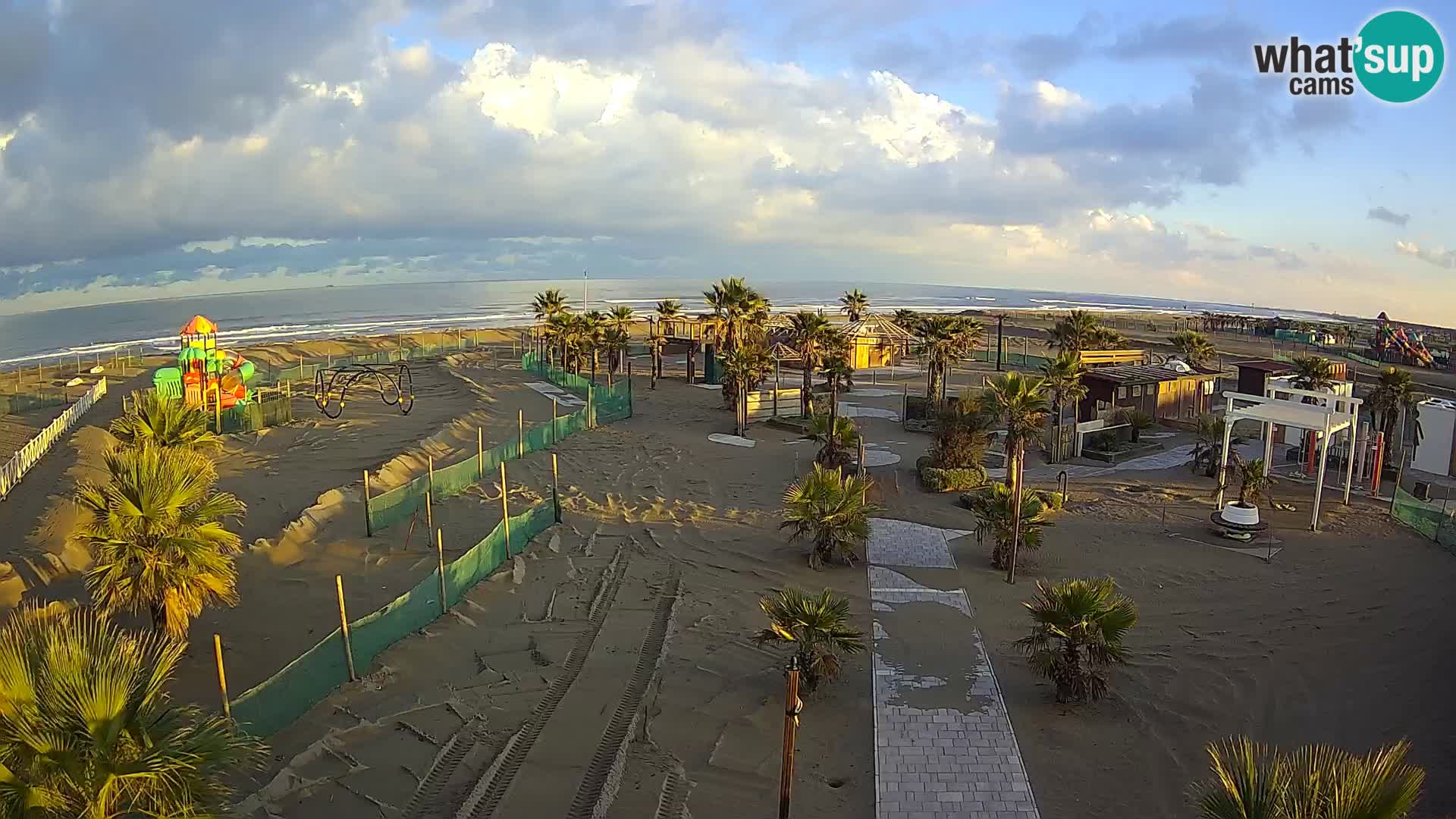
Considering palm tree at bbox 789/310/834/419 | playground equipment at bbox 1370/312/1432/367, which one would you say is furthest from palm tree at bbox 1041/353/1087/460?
playground equipment at bbox 1370/312/1432/367

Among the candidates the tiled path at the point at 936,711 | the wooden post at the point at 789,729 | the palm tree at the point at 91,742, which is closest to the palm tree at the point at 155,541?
the palm tree at the point at 91,742

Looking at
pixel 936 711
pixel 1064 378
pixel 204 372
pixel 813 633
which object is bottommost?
pixel 936 711

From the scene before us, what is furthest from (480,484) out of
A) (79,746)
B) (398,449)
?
(79,746)

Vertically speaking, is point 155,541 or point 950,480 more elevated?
point 155,541

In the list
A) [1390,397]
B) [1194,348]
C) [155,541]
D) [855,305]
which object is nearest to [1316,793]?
[155,541]

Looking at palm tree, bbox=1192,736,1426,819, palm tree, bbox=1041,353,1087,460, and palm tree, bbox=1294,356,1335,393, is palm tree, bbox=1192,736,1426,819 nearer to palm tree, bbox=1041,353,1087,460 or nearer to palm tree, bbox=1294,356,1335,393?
palm tree, bbox=1041,353,1087,460

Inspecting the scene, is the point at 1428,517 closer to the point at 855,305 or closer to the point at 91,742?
the point at 91,742
